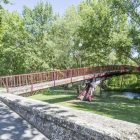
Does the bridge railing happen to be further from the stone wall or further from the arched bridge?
the stone wall

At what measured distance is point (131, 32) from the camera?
18.7 metres

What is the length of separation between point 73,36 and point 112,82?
97.0ft

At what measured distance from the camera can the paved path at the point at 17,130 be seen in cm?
258

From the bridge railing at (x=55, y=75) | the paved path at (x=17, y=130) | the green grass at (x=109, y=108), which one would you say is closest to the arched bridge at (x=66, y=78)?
the bridge railing at (x=55, y=75)

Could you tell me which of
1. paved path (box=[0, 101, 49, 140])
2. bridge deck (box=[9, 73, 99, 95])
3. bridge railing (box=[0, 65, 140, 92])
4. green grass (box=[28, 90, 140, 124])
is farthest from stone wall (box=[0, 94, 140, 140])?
bridge railing (box=[0, 65, 140, 92])

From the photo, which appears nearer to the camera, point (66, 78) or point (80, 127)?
point (80, 127)

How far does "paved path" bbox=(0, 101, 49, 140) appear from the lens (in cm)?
258

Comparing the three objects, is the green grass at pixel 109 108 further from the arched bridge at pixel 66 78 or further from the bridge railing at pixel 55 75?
the bridge railing at pixel 55 75

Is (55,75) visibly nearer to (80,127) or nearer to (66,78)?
(66,78)

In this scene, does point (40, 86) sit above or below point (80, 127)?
below

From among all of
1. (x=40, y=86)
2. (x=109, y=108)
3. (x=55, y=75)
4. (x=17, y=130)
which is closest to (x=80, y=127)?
(x=17, y=130)

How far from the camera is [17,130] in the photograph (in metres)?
2.86

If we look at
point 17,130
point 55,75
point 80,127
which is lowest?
point 17,130

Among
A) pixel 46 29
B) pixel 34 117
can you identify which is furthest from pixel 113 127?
pixel 46 29
